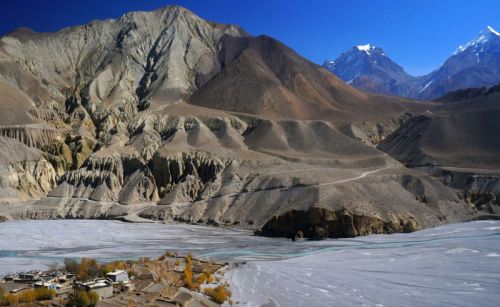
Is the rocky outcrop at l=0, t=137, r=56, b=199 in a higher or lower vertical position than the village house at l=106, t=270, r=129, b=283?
higher

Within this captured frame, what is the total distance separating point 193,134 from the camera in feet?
346

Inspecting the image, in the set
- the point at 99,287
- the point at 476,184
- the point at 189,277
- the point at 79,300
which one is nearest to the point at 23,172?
the point at 189,277

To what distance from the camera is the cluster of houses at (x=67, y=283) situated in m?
23.3

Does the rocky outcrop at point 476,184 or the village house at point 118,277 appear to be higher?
the rocky outcrop at point 476,184

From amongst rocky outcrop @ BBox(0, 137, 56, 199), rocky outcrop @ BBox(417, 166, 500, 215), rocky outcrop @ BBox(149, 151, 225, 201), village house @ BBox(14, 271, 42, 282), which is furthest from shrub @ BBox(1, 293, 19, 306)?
rocky outcrop @ BBox(0, 137, 56, 199)

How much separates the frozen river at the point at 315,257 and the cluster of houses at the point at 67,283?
19.5 feet

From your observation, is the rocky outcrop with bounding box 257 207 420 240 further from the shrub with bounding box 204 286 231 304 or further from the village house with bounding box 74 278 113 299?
the village house with bounding box 74 278 113 299

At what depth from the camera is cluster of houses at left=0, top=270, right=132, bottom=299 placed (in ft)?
76.3

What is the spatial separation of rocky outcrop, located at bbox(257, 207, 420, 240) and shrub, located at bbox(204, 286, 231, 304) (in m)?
30.5

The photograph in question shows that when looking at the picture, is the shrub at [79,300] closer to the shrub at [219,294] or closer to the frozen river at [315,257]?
the shrub at [219,294]

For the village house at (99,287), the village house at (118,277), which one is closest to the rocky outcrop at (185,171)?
the village house at (118,277)

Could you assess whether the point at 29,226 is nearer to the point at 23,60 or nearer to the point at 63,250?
the point at 63,250

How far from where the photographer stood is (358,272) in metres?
33.6

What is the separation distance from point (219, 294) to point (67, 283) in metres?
7.80
